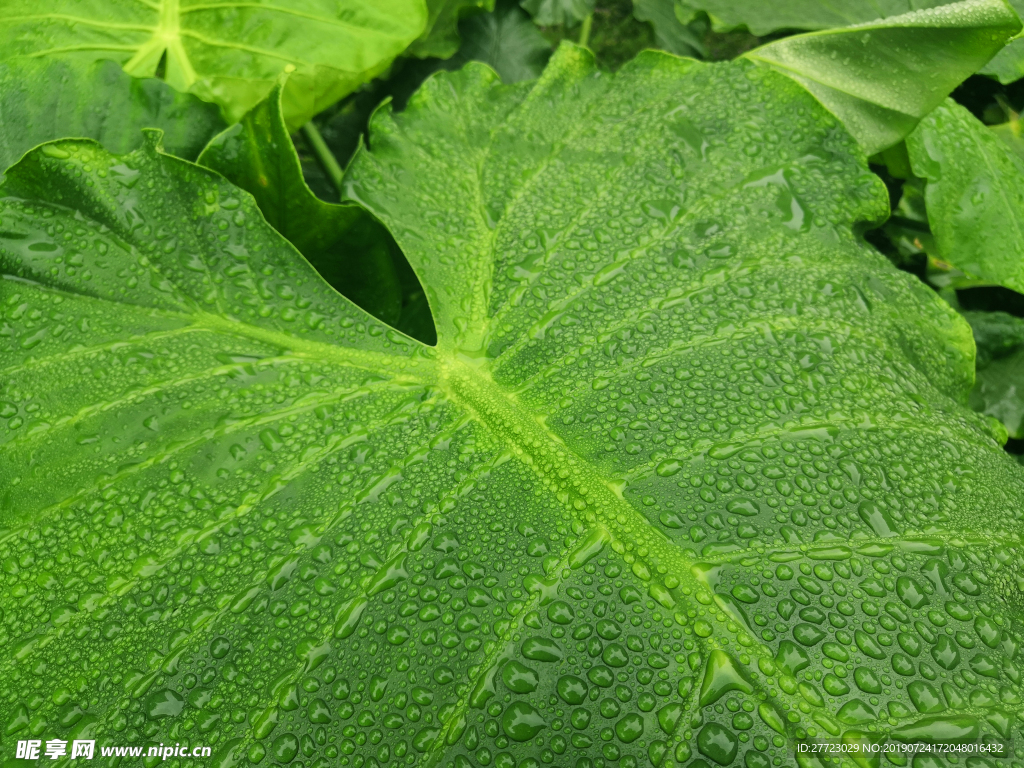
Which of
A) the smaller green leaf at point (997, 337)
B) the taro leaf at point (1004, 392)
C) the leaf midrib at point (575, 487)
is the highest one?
the leaf midrib at point (575, 487)

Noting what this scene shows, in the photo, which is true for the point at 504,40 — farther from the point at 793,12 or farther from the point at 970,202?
the point at 970,202

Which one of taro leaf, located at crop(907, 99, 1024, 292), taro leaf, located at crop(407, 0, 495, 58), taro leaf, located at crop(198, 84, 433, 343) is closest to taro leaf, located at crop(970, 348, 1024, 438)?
taro leaf, located at crop(907, 99, 1024, 292)

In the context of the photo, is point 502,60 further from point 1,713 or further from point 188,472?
point 1,713

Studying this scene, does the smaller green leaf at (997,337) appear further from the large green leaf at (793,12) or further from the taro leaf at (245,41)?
the taro leaf at (245,41)

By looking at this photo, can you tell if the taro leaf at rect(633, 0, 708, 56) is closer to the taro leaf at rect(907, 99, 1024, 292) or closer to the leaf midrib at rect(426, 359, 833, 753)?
the taro leaf at rect(907, 99, 1024, 292)

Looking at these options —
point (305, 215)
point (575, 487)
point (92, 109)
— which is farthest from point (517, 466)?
point (92, 109)

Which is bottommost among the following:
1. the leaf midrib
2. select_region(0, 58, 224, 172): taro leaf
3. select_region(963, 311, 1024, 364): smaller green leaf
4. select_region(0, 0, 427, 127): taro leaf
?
select_region(963, 311, 1024, 364): smaller green leaf

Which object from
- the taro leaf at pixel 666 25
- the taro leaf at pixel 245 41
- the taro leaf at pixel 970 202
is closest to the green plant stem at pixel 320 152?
the taro leaf at pixel 245 41

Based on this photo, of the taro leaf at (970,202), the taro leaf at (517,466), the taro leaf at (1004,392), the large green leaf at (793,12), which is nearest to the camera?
the taro leaf at (517,466)

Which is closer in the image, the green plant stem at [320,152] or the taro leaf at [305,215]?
the taro leaf at [305,215]
